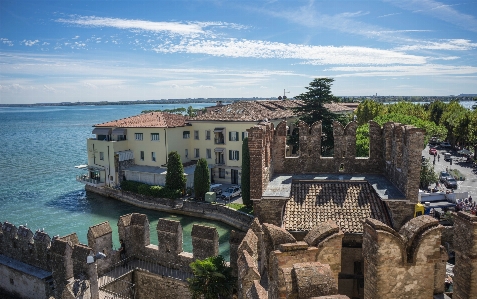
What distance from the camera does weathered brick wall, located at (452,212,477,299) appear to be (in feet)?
22.4

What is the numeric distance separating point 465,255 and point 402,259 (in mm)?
1104

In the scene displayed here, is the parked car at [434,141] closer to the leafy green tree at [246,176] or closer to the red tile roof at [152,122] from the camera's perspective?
the red tile roof at [152,122]

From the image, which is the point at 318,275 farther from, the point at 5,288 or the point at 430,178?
the point at 430,178

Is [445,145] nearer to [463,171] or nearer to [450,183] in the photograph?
[463,171]

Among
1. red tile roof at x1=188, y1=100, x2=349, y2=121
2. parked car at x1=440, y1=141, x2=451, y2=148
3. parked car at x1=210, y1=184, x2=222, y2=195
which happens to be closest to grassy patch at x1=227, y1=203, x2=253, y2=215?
parked car at x1=210, y1=184, x2=222, y2=195

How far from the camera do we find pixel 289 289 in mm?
5145

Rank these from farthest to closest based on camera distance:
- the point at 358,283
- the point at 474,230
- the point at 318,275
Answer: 1. the point at 358,283
2. the point at 474,230
3. the point at 318,275

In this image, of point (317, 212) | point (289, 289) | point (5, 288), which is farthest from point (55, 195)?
point (289, 289)

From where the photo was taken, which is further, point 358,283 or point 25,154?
point 25,154

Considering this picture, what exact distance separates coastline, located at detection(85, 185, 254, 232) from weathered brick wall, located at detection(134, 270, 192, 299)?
1547 centimetres

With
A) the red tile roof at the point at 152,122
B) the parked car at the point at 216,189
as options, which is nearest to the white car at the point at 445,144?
the red tile roof at the point at 152,122

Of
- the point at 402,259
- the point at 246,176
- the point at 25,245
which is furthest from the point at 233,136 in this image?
the point at 402,259

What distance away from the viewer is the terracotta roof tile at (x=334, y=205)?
12203 mm

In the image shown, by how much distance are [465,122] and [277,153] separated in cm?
5180
